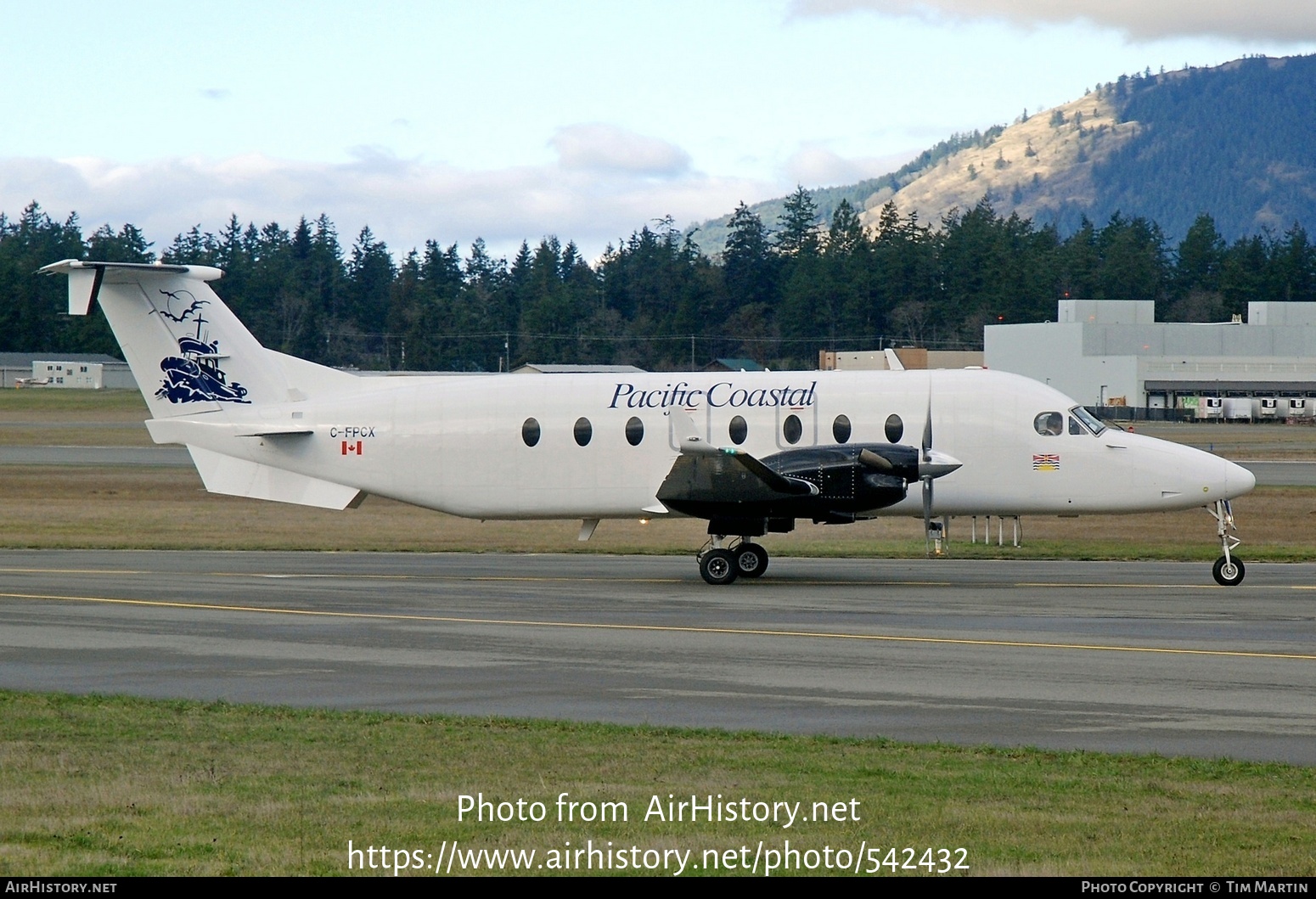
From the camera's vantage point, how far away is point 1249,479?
2280 cm

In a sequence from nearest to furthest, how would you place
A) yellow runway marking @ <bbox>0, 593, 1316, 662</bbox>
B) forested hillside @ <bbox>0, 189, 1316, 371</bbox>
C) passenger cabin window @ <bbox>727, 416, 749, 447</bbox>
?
yellow runway marking @ <bbox>0, 593, 1316, 662</bbox> → passenger cabin window @ <bbox>727, 416, 749, 447</bbox> → forested hillside @ <bbox>0, 189, 1316, 371</bbox>

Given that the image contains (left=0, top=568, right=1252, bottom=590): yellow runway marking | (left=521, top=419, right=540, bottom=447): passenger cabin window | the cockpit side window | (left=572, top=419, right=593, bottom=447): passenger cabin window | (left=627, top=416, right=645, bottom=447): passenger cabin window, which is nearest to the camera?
(left=0, top=568, right=1252, bottom=590): yellow runway marking

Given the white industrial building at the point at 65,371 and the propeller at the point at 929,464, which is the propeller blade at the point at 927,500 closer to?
the propeller at the point at 929,464

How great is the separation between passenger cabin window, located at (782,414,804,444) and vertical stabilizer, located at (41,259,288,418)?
9247 mm

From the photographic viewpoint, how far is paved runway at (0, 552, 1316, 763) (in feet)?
41.3

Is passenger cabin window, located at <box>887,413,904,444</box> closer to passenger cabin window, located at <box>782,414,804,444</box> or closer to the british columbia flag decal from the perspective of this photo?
passenger cabin window, located at <box>782,414,804,444</box>

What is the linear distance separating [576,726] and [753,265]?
467 feet

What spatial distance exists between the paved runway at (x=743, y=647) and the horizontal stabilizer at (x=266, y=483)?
4.85ft

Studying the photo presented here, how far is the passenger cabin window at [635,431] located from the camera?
2411 centimetres

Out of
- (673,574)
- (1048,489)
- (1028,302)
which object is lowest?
(673,574)

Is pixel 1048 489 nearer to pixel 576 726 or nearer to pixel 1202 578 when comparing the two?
pixel 1202 578

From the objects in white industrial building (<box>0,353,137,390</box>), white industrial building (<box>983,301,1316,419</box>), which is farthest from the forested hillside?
white industrial building (<box>983,301,1316,419</box>)

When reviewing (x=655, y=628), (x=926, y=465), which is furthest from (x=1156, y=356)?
(x=655, y=628)
